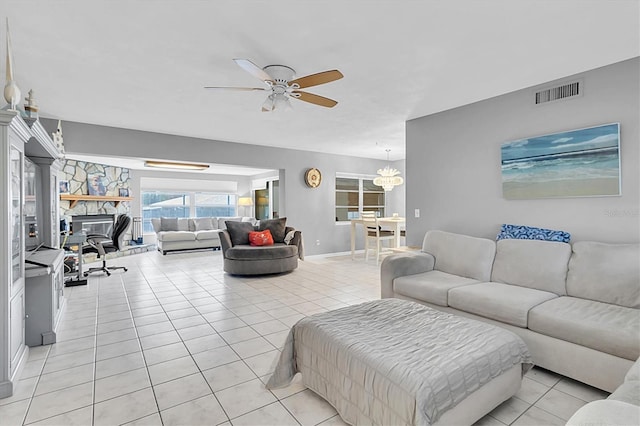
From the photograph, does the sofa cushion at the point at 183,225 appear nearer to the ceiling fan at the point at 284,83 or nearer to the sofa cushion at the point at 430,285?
the ceiling fan at the point at 284,83

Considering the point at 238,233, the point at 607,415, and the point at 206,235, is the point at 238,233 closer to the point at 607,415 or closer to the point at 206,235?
the point at 206,235

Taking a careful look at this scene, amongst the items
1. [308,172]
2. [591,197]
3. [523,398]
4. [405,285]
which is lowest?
[523,398]

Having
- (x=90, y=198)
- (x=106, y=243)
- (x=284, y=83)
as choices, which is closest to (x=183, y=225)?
(x=90, y=198)

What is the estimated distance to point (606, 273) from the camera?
2416 millimetres

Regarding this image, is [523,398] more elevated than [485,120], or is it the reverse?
[485,120]

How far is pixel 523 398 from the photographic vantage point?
1975mm

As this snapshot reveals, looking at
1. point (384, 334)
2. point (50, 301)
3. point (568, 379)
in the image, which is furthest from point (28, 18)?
point (568, 379)

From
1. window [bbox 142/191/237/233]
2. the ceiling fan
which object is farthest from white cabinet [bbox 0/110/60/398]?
window [bbox 142/191/237/233]

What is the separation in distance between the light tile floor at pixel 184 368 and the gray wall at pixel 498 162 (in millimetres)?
1475

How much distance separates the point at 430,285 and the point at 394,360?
5.26 feet

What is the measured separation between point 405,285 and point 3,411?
309 cm

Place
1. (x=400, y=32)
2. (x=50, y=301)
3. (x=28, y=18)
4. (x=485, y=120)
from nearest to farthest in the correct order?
1. (x=28, y=18)
2. (x=400, y=32)
3. (x=50, y=301)
4. (x=485, y=120)

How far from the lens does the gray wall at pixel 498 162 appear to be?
8.81 ft

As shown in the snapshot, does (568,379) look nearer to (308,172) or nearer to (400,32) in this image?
(400,32)
